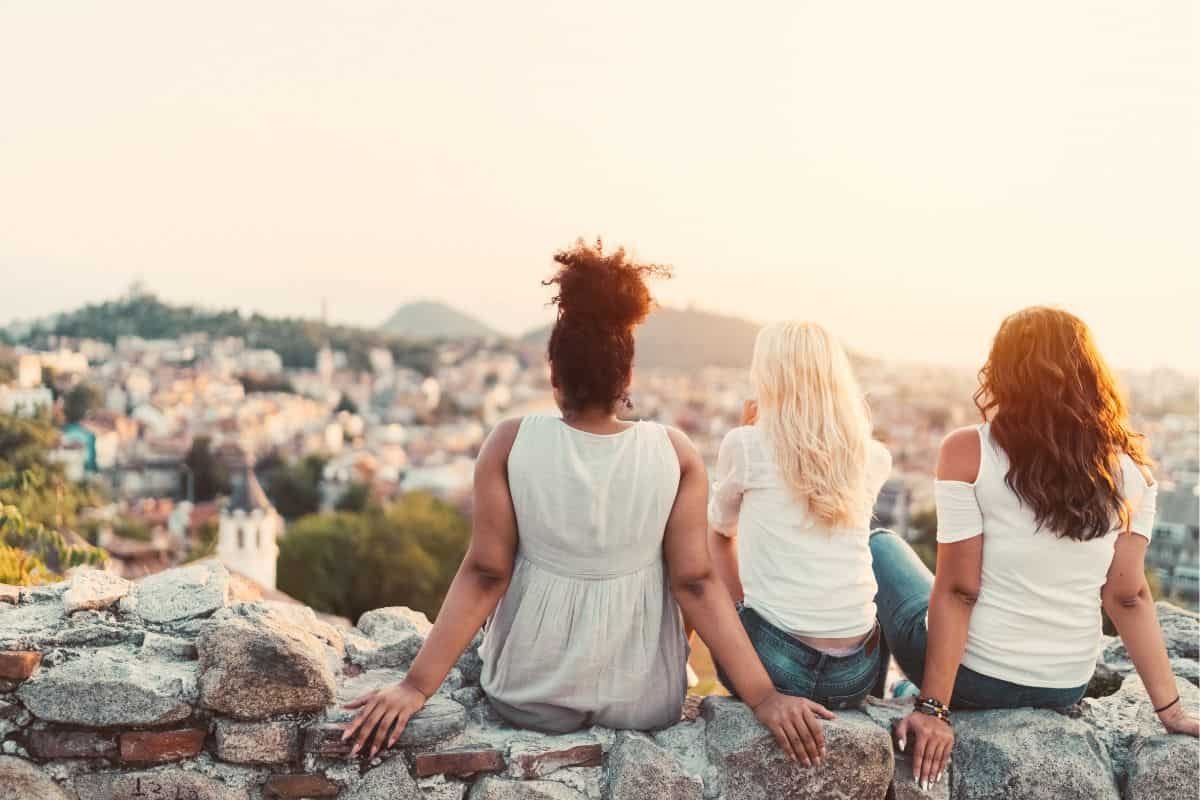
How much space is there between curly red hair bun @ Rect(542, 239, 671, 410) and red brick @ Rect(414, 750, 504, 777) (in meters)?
0.67

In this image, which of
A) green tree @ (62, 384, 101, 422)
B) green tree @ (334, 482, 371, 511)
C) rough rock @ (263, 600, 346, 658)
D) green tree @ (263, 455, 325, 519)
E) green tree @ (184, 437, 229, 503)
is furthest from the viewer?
green tree @ (184, 437, 229, 503)

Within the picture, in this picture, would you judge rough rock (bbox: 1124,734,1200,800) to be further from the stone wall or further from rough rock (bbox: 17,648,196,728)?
rough rock (bbox: 17,648,196,728)

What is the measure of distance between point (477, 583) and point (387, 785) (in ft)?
1.30

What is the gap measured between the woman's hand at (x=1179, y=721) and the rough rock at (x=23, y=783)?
2.14 meters

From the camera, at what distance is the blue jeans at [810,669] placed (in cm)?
212

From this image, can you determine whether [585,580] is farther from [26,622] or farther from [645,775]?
[26,622]

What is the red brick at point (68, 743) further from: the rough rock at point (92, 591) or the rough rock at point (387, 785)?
the rough rock at point (387, 785)

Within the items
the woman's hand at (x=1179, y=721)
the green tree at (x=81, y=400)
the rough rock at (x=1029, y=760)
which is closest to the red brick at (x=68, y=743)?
the rough rock at (x=1029, y=760)

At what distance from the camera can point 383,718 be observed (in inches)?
74.9

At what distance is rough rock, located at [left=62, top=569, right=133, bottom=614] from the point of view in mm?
2115

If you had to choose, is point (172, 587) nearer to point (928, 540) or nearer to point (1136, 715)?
point (1136, 715)

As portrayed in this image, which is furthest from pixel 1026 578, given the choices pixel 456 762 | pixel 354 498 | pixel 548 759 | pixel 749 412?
pixel 354 498

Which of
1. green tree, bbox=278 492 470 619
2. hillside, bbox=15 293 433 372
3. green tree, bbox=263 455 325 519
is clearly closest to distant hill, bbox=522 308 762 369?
hillside, bbox=15 293 433 372

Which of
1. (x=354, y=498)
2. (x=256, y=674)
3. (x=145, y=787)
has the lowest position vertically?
(x=354, y=498)
